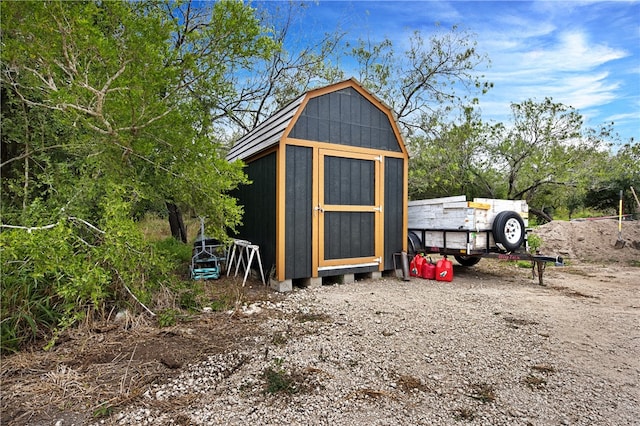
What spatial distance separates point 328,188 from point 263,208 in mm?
1239

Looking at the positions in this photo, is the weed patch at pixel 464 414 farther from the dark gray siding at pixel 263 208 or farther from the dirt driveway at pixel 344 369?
the dark gray siding at pixel 263 208

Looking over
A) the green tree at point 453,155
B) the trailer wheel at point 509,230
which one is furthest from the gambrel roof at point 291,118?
the green tree at point 453,155

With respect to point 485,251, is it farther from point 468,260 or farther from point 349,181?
point 349,181

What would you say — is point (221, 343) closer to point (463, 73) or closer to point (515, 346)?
point (515, 346)

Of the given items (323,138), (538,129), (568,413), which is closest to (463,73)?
(538,129)

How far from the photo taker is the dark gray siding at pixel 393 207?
6281 millimetres

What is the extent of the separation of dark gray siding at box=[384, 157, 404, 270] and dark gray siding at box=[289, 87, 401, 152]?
0.37m

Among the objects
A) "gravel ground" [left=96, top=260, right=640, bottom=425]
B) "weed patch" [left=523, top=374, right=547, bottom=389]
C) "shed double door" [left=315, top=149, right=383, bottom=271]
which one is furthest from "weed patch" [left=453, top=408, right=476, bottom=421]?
"shed double door" [left=315, top=149, right=383, bottom=271]

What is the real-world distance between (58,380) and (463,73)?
13.1 meters

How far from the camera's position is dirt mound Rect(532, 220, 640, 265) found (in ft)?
30.1

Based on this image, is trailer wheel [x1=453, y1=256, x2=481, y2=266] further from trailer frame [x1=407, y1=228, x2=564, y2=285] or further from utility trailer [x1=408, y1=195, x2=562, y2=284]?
trailer frame [x1=407, y1=228, x2=564, y2=285]

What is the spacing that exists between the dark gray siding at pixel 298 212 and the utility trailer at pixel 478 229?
2644mm

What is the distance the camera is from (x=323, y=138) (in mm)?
5602

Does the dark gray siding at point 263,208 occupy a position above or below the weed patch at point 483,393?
above
